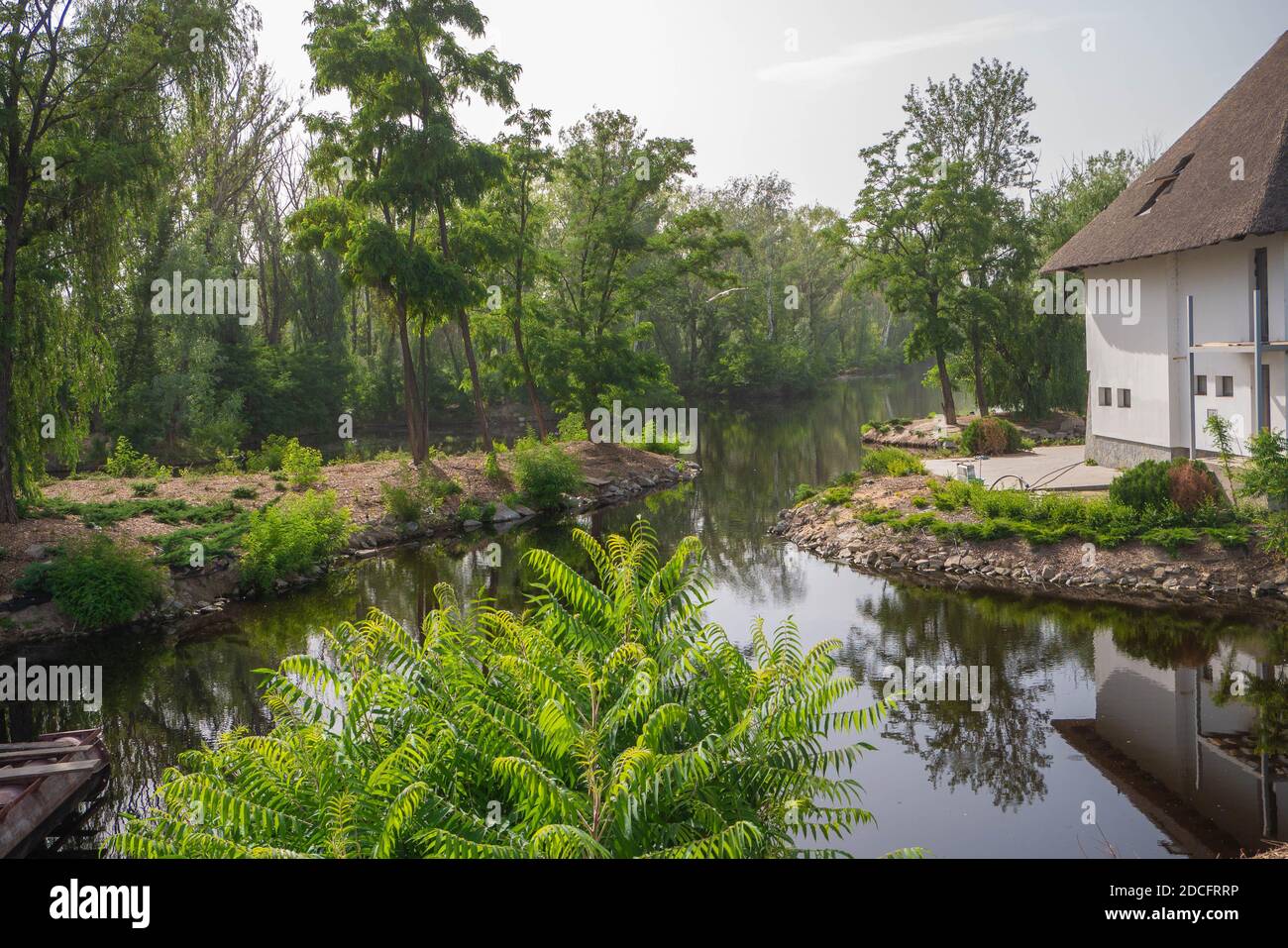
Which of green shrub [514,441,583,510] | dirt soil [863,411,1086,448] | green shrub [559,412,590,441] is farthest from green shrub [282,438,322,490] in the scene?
dirt soil [863,411,1086,448]

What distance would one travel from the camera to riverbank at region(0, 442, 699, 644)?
19.8 meters

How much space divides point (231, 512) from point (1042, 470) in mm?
21915

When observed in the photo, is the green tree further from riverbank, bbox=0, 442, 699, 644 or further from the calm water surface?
the calm water surface

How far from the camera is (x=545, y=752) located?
225 inches

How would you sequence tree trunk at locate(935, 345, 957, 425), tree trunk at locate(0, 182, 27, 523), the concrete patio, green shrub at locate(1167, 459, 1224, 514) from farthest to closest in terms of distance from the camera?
1. tree trunk at locate(935, 345, 957, 425)
2. the concrete patio
3. green shrub at locate(1167, 459, 1224, 514)
4. tree trunk at locate(0, 182, 27, 523)

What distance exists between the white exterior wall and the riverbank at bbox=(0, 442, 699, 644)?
614 inches

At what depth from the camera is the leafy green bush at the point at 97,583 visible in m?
18.8

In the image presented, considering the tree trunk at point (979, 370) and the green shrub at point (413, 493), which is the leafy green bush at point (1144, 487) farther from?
the tree trunk at point (979, 370)

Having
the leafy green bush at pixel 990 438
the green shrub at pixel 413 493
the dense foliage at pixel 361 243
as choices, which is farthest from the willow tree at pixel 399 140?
the leafy green bush at pixel 990 438

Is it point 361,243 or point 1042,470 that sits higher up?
point 361,243

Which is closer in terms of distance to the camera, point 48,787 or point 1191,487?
point 48,787

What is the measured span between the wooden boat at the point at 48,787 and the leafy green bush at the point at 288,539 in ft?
30.1

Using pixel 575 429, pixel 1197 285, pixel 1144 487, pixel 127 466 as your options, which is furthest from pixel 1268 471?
pixel 127 466

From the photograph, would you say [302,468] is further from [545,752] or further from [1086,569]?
[545,752]
